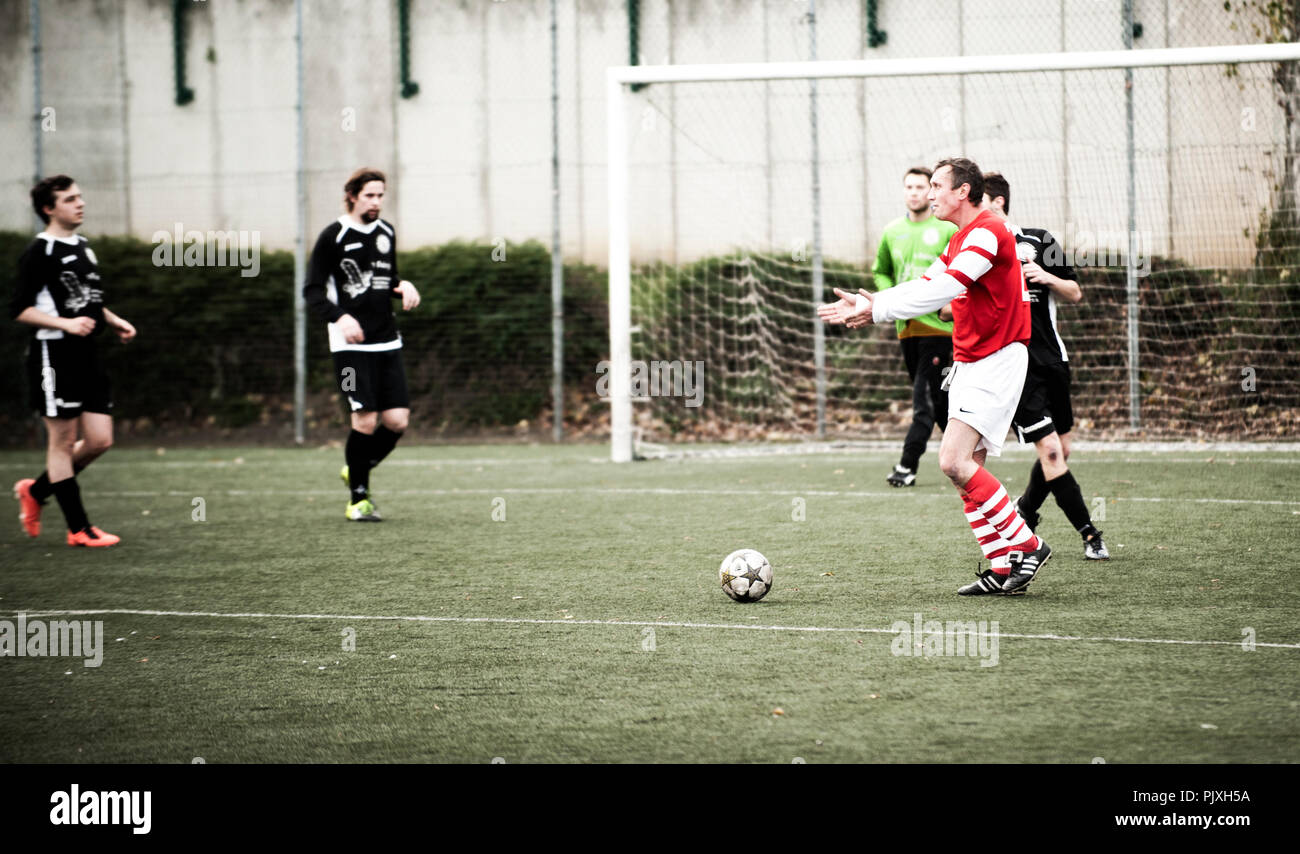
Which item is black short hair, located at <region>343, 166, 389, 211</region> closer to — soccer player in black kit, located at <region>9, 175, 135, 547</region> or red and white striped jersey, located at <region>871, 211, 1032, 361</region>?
soccer player in black kit, located at <region>9, 175, 135, 547</region>

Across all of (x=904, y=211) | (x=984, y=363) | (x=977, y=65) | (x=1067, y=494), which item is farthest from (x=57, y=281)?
(x=904, y=211)

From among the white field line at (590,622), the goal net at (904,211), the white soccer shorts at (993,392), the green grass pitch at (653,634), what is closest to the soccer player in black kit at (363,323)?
the green grass pitch at (653,634)

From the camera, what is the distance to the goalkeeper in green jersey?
362 inches

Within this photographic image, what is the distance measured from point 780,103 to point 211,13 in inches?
311

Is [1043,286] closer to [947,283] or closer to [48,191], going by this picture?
[947,283]

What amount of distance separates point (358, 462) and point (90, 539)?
5.48ft

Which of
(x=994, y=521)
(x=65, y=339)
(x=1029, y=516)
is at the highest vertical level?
(x=65, y=339)

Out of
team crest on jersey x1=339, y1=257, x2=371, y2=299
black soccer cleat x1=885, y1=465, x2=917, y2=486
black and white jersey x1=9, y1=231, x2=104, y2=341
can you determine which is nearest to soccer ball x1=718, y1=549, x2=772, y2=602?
team crest on jersey x1=339, y1=257, x2=371, y2=299

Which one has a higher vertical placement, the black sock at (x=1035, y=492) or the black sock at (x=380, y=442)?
the black sock at (x=380, y=442)

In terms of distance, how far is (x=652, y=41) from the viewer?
51.5 ft

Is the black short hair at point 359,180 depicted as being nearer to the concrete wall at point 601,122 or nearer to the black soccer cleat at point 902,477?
the black soccer cleat at point 902,477

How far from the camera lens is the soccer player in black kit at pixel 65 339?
7.57 m

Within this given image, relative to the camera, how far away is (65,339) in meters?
7.62

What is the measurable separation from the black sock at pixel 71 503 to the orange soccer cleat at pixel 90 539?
0.03m
